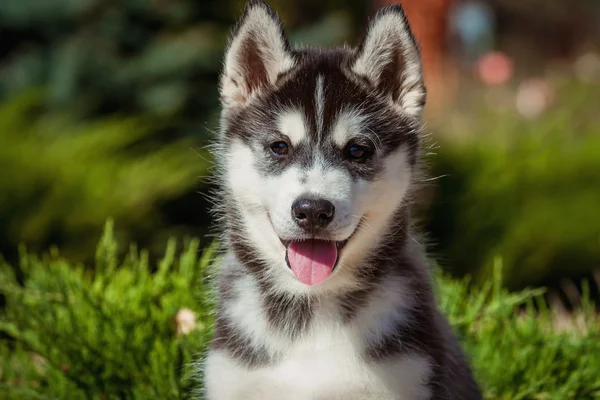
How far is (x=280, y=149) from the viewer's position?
11.0ft

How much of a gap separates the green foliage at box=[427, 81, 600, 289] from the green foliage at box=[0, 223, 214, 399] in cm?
400

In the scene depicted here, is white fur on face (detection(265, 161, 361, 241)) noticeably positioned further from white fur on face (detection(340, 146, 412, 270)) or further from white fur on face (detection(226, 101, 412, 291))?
white fur on face (detection(340, 146, 412, 270))

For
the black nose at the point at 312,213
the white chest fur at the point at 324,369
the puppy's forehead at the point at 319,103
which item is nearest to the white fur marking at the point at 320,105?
the puppy's forehead at the point at 319,103

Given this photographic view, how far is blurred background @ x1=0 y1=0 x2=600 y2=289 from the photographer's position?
6.97 metres

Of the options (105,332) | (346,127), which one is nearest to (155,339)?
(105,332)

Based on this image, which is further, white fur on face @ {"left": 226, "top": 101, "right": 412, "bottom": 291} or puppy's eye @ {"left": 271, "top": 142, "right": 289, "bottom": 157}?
puppy's eye @ {"left": 271, "top": 142, "right": 289, "bottom": 157}

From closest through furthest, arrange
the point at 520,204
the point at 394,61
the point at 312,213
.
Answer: the point at 312,213
the point at 394,61
the point at 520,204

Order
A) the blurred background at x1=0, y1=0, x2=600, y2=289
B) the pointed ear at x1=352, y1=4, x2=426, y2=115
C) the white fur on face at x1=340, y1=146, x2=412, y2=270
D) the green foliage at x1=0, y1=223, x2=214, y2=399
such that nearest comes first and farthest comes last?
1. the white fur on face at x1=340, y1=146, x2=412, y2=270
2. the pointed ear at x1=352, y1=4, x2=426, y2=115
3. the green foliage at x1=0, y1=223, x2=214, y2=399
4. the blurred background at x1=0, y1=0, x2=600, y2=289

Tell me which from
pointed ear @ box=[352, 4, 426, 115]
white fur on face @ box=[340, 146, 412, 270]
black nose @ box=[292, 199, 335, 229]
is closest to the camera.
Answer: black nose @ box=[292, 199, 335, 229]

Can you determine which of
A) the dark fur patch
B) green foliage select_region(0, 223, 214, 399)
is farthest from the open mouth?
green foliage select_region(0, 223, 214, 399)

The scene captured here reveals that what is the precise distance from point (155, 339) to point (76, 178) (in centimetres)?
311

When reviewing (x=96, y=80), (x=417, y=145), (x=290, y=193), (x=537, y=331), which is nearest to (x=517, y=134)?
(x=96, y=80)

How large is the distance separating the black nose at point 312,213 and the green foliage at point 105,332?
107 cm

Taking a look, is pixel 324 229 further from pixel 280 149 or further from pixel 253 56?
pixel 253 56
